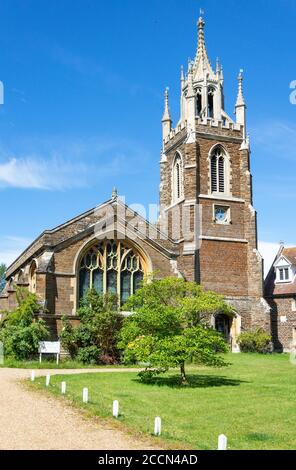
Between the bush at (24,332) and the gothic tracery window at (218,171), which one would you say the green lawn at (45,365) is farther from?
the gothic tracery window at (218,171)

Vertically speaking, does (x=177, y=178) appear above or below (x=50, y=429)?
above

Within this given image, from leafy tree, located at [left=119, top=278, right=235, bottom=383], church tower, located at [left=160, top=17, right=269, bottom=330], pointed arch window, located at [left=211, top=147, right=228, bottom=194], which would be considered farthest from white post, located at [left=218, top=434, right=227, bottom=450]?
pointed arch window, located at [left=211, top=147, right=228, bottom=194]

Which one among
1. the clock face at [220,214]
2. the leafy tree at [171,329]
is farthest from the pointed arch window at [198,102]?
the leafy tree at [171,329]

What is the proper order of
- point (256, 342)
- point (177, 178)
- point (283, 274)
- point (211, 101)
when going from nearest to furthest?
point (256, 342) → point (283, 274) → point (177, 178) → point (211, 101)

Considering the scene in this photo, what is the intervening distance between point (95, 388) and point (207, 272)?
19.8 metres

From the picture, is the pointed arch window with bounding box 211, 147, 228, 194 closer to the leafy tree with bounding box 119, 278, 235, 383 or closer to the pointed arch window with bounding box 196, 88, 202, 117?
the pointed arch window with bounding box 196, 88, 202, 117

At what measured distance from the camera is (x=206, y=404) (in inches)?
598

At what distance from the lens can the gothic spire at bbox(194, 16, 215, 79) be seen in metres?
43.0

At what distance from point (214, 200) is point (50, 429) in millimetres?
28855

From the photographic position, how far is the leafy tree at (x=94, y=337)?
2838 centimetres

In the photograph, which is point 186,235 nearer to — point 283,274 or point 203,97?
point 283,274

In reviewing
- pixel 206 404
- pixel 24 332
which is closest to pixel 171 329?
pixel 206 404

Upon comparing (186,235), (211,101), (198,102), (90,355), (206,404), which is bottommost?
(206,404)
